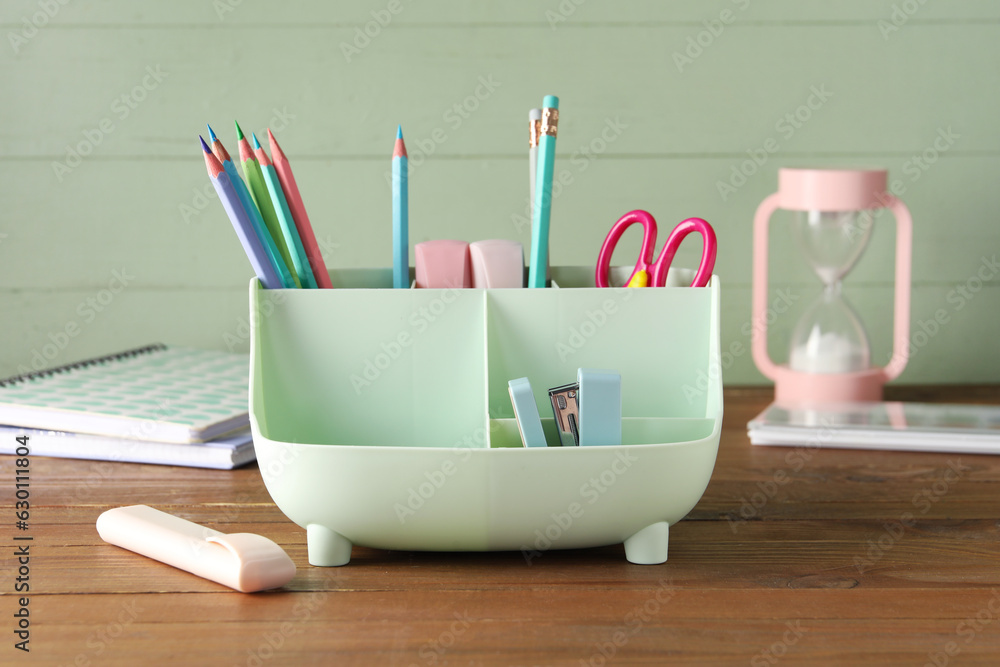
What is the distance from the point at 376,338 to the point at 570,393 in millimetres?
115

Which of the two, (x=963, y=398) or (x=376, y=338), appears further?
(x=963, y=398)

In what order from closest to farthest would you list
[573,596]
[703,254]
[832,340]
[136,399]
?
[573,596] → [703,254] → [136,399] → [832,340]

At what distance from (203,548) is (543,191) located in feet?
0.88

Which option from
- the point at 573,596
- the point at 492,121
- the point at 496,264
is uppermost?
the point at 492,121

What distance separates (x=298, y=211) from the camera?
54 centimetres

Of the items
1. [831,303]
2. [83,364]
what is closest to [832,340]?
[831,303]

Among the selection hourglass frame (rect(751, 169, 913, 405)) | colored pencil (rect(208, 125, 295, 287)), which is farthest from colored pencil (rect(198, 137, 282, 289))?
hourglass frame (rect(751, 169, 913, 405))

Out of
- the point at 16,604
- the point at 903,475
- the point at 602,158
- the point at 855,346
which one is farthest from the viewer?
the point at 602,158

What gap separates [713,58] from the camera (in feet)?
3.13

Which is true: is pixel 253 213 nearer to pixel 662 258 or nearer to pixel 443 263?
pixel 443 263

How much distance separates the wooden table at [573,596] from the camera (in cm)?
41

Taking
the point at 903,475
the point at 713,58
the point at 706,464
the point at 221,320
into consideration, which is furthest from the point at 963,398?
the point at 221,320

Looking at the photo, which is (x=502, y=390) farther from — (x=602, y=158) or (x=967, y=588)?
(x=602, y=158)

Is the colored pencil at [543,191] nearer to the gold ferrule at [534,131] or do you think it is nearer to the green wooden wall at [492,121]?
the gold ferrule at [534,131]
